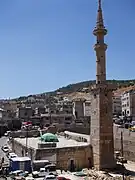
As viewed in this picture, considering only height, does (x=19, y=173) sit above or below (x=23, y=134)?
below

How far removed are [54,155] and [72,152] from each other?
1.68 meters

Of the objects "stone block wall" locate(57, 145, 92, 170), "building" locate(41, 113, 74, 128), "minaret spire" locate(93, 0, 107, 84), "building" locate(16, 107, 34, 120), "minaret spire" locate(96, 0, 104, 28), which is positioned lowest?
"stone block wall" locate(57, 145, 92, 170)

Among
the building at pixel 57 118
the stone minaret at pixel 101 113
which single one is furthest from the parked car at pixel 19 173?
the building at pixel 57 118

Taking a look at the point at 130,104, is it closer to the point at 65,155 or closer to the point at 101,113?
the point at 101,113

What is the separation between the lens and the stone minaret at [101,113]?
87.0 ft

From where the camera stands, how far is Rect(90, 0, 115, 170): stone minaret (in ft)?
87.0

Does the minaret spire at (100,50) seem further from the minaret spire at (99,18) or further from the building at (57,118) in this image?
the building at (57,118)

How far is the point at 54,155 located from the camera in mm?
26109

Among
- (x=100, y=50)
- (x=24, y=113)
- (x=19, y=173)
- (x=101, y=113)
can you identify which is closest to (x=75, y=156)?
(x=101, y=113)

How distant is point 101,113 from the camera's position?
26781 millimetres

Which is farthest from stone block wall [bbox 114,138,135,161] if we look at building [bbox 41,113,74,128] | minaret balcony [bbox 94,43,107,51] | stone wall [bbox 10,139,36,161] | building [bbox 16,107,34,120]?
building [bbox 16,107,34,120]

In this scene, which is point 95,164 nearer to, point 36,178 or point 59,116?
point 36,178

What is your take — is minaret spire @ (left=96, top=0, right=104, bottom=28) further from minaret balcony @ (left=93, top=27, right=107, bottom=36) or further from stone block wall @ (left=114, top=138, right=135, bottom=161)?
stone block wall @ (left=114, top=138, right=135, bottom=161)

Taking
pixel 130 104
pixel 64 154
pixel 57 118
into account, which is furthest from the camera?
pixel 130 104
